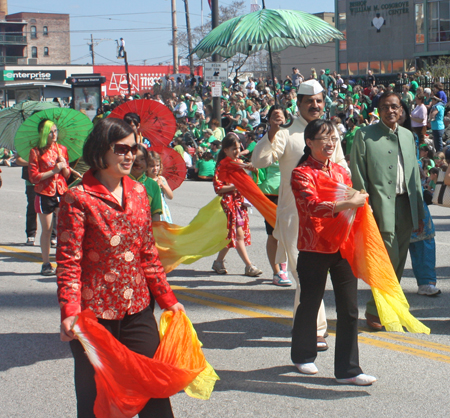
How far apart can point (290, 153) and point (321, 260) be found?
115cm

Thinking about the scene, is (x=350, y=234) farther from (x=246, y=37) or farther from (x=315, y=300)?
(x=246, y=37)

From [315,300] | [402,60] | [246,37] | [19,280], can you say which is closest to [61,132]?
[19,280]

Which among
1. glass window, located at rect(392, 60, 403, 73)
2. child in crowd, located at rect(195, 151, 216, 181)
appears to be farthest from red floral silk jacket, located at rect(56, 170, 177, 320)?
glass window, located at rect(392, 60, 403, 73)

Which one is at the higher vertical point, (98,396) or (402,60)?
(402,60)

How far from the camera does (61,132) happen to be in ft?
27.2

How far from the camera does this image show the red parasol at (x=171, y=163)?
701 cm

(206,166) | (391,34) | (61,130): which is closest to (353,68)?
(391,34)

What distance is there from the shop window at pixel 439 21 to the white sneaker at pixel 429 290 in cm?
4477

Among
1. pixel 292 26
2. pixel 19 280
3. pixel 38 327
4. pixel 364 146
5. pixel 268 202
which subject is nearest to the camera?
pixel 364 146

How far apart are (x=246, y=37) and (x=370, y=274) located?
12.9 ft

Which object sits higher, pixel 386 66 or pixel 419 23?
pixel 419 23

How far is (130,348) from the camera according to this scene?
3160 millimetres

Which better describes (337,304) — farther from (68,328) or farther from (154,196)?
(68,328)

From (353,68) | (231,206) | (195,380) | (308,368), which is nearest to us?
(195,380)
